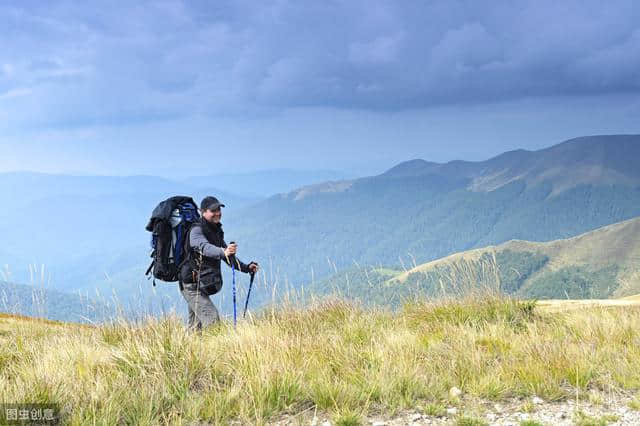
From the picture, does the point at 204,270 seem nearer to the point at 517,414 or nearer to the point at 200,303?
the point at 200,303

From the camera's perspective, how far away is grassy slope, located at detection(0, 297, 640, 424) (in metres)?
5.54

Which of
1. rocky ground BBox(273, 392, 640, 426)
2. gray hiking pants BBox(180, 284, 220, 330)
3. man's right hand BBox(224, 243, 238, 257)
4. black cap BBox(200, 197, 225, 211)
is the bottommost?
rocky ground BBox(273, 392, 640, 426)

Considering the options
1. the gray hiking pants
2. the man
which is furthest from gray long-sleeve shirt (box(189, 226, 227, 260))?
the gray hiking pants

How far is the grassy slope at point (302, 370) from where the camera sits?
5.54m

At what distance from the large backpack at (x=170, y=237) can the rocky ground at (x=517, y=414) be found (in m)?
4.26

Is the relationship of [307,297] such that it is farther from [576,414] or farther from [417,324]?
[576,414]

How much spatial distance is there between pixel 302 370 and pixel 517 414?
2.28m

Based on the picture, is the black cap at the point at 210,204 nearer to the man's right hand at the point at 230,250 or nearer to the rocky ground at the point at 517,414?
the man's right hand at the point at 230,250

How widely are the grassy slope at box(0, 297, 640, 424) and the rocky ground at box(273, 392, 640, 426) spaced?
12cm

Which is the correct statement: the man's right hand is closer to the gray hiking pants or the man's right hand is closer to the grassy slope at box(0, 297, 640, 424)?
Result: the gray hiking pants

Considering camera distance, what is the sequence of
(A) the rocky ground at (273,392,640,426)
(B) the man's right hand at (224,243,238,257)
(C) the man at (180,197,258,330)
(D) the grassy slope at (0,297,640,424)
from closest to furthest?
(A) the rocky ground at (273,392,640,426) → (D) the grassy slope at (0,297,640,424) → (B) the man's right hand at (224,243,238,257) → (C) the man at (180,197,258,330)

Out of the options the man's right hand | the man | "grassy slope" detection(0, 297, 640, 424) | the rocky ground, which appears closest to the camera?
the rocky ground

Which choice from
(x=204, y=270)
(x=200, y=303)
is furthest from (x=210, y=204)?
(x=200, y=303)

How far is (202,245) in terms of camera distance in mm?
8672
